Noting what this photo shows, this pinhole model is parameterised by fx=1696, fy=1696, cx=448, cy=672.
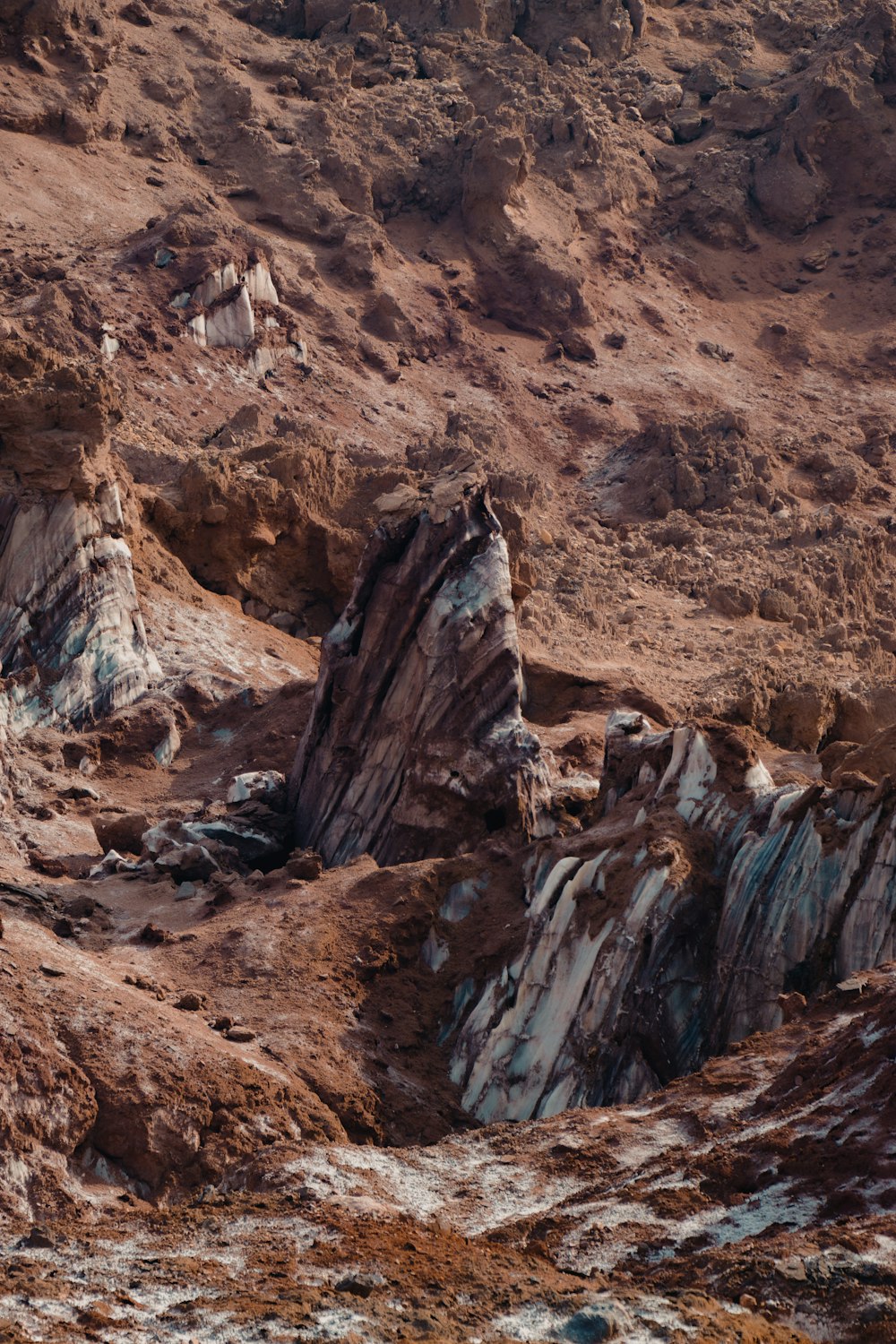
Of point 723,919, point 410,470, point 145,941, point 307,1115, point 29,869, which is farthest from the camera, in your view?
point 410,470

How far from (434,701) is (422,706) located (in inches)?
5.8

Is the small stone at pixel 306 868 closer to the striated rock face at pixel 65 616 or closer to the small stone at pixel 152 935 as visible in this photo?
the small stone at pixel 152 935

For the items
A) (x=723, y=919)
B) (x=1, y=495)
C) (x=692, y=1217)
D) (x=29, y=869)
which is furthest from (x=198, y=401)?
(x=692, y=1217)

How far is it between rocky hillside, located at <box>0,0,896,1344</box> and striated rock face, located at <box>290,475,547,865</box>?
6cm

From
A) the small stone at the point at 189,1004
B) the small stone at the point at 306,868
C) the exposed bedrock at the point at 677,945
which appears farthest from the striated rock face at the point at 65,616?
the exposed bedrock at the point at 677,945

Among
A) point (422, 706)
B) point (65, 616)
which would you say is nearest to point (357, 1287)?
point (422, 706)

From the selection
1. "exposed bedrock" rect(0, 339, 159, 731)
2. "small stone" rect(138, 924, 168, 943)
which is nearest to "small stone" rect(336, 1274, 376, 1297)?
"small stone" rect(138, 924, 168, 943)

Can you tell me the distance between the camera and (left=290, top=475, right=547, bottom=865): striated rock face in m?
18.9

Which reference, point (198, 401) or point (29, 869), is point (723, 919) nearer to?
point (29, 869)

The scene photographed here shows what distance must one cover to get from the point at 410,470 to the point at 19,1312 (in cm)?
2313

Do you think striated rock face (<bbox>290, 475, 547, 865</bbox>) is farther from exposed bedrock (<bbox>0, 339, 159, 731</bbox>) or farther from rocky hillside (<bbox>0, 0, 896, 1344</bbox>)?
exposed bedrock (<bbox>0, 339, 159, 731</bbox>)

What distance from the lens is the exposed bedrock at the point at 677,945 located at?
1353 centimetres

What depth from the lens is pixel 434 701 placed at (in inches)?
765

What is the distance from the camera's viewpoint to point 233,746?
22438 mm
